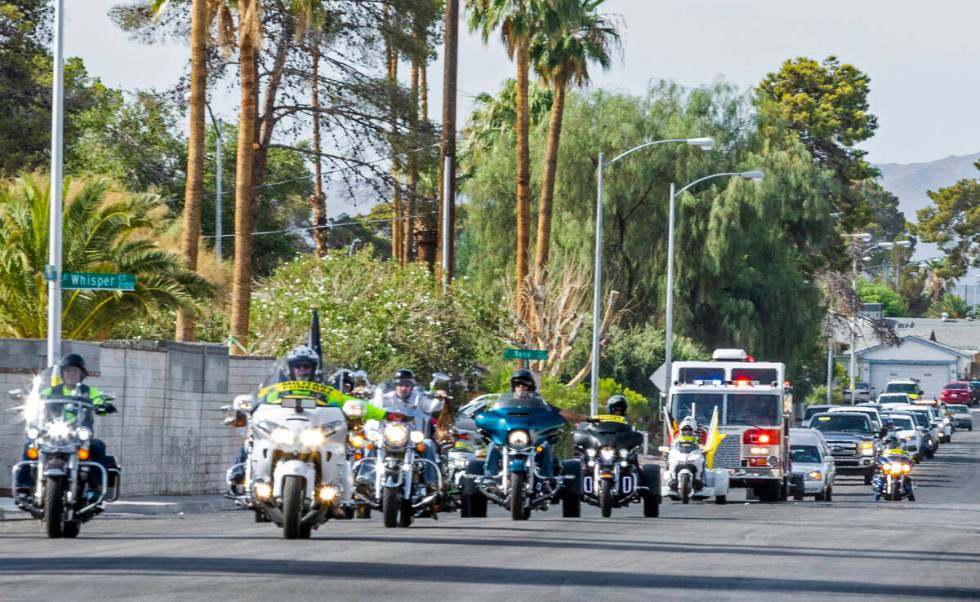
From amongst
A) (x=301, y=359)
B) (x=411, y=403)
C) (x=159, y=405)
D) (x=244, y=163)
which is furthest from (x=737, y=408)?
(x=301, y=359)

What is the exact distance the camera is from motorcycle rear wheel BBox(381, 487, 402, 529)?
63.5 ft

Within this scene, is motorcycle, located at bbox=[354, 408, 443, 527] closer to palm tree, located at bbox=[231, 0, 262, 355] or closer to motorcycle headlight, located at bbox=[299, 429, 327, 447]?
motorcycle headlight, located at bbox=[299, 429, 327, 447]

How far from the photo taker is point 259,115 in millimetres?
45562

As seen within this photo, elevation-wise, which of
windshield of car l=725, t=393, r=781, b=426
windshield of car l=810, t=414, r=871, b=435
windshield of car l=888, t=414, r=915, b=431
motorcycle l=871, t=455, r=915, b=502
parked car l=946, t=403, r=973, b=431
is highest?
windshield of car l=725, t=393, r=781, b=426

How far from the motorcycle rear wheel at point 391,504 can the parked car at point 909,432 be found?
3975cm

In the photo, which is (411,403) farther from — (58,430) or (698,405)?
(698,405)

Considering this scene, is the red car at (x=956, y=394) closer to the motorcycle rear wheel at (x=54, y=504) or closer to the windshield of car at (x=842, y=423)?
the windshield of car at (x=842, y=423)

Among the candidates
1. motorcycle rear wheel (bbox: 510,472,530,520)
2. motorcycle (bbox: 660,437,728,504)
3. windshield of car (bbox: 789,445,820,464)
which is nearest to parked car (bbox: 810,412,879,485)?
windshield of car (bbox: 789,445,820,464)

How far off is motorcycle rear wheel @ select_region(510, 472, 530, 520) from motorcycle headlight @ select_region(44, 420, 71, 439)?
6219 millimetres

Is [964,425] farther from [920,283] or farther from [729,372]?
[920,283]

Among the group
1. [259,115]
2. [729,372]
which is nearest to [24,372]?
[729,372]

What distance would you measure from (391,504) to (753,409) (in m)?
16.8

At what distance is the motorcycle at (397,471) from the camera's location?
758 inches

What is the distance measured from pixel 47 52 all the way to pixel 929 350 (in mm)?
98650
